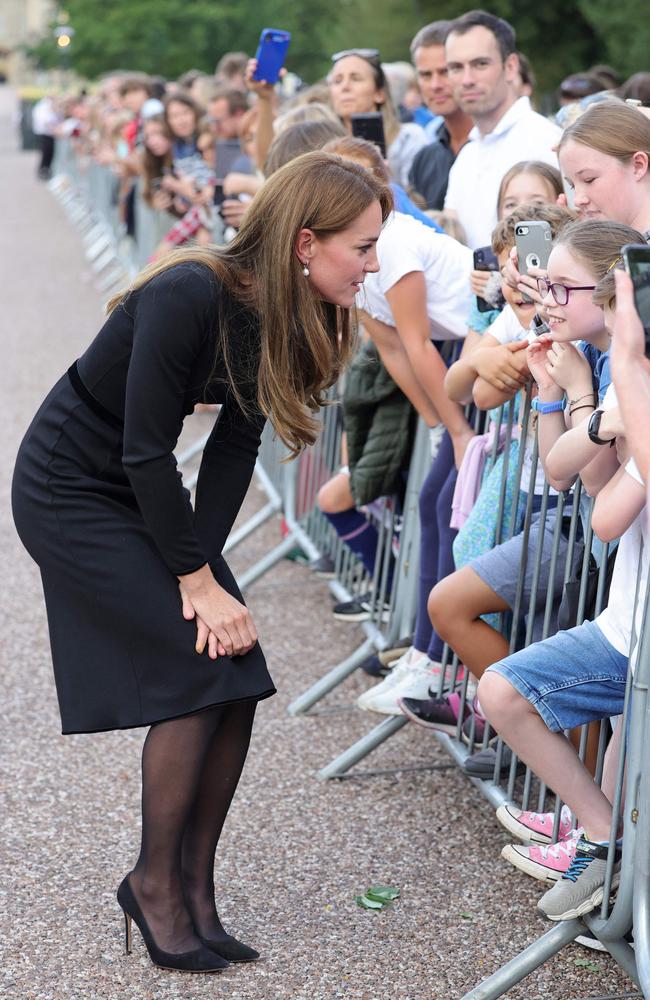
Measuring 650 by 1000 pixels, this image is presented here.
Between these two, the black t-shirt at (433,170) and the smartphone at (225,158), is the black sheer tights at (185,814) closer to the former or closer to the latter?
the black t-shirt at (433,170)

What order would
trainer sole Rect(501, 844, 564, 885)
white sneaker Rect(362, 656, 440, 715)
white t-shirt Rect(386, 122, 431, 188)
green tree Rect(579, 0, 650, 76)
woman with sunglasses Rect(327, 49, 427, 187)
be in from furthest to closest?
green tree Rect(579, 0, 650, 76) → white t-shirt Rect(386, 122, 431, 188) → woman with sunglasses Rect(327, 49, 427, 187) → white sneaker Rect(362, 656, 440, 715) → trainer sole Rect(501, 844, 564, 885)

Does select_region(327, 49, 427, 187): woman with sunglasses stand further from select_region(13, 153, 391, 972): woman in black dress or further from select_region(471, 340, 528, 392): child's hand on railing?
select_region(13, 153, 391, 972): woman in black dress

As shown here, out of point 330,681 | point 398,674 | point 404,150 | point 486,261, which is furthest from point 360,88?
point 398,674

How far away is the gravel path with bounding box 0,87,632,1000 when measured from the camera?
11.5ft

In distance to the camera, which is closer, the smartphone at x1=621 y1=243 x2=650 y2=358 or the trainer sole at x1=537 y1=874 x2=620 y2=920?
the smartphone at x1=621 y1=243 x2=650 y2=358

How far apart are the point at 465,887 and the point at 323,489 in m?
2.12

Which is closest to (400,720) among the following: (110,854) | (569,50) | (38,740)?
(110,854)

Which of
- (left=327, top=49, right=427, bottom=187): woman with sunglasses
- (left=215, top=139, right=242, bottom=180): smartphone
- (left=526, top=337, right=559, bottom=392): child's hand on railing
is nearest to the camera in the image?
(left=526, top=337, right=559, bottom=392): child's hand on railing

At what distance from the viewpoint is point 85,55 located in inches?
1506

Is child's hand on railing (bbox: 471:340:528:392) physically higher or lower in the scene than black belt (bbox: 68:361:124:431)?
lower

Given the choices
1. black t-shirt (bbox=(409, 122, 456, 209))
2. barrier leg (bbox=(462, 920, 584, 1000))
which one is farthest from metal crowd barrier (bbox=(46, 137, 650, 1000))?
black t-shirt (bbox=(409, 122, 456, 209))

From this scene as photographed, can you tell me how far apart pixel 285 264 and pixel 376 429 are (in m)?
1.84

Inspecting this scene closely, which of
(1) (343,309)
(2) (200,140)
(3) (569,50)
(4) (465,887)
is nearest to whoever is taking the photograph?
(1) (343,309)

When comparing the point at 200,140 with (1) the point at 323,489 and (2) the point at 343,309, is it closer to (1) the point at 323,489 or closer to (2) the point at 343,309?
(1) the point at 323,489
